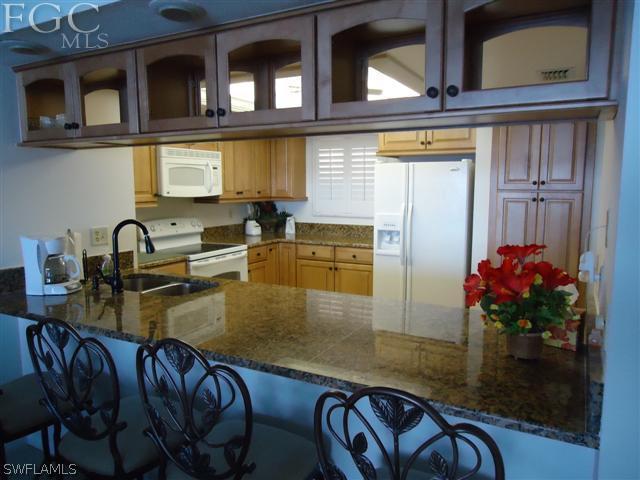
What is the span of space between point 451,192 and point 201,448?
109 inches

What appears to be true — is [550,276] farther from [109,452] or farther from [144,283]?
[144,283]

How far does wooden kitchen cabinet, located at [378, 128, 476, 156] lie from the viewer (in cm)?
376

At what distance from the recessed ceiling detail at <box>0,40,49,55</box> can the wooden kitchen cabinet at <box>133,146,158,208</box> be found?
148 centimetres

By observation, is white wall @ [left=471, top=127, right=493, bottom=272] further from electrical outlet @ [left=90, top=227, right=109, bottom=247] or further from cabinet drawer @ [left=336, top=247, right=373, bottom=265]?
electrical outlet @ [left=90, top=227, right=109, bottom=247]

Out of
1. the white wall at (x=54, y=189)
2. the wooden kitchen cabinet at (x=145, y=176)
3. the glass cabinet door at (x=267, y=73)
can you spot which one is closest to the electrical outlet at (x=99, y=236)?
the white wall at (x=54, y=189)

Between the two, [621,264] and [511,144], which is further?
[511,144]

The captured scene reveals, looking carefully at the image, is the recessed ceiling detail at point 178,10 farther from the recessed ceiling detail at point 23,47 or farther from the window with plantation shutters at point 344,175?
the window with plantation shutters at point 344,175

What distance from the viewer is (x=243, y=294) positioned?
217cm

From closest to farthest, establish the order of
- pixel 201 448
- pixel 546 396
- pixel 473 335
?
pixel 546 396, pixel 201 448, pixel 473 335

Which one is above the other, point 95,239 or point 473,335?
point 95,239

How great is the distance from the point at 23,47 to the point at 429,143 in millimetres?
3003

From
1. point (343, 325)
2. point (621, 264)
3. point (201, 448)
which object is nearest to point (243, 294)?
point (343, 325)

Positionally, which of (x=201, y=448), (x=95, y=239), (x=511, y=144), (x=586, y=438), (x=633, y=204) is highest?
(x=511, y=144)

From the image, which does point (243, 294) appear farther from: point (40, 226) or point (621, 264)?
point (621, 264)
